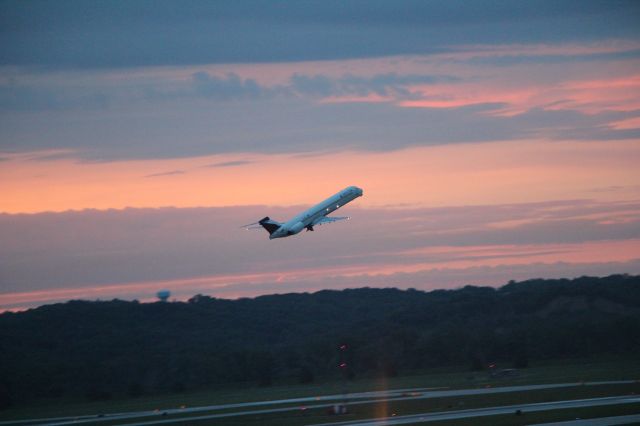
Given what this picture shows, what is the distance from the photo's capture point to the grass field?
7969cm

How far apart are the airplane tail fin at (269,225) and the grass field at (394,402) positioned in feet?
62.1

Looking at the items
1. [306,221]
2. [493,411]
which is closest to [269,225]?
[306,221]

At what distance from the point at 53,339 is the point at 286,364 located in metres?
72.4

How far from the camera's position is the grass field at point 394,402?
7969 cm

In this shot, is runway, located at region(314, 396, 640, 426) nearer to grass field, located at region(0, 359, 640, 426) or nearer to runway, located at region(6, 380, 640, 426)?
grass field, located at region(0, 359, 640, 426)

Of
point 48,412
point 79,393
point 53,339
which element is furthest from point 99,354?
point 48,412

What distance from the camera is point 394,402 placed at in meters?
85.9

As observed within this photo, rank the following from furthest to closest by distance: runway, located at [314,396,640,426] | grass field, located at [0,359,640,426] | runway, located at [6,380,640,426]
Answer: runway, located at [6,380,640,426], grass field, located at [0,359,640,426], runway, located at [314,396,640,426]

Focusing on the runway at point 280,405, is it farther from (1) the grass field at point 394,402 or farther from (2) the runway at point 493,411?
(2) the runway at point 493,411

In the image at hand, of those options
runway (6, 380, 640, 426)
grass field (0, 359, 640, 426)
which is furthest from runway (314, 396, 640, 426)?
runway (6, 380, 640, 426)

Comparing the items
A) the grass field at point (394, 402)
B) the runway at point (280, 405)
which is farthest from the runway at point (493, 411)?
the runway at point (280, 405)

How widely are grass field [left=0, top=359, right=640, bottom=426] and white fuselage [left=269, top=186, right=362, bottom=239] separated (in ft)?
61.6

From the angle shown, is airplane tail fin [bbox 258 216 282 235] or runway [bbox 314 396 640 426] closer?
runway [bbox 314 396 640 426]

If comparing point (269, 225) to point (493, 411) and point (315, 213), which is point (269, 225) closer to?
point (315, 213)
